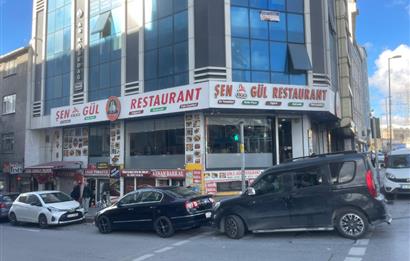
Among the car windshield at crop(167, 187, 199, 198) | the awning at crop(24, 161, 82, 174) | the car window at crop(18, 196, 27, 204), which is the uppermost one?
the awning at crop(24, 161, 82, 174)

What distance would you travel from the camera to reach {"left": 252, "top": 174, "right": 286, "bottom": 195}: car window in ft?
32.5

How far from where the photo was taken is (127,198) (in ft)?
41.9

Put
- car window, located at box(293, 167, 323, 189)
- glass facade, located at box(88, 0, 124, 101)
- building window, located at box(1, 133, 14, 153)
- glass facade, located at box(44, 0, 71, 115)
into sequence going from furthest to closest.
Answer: building window, located at box(1, 133, 14, 153), glass facade, located at box(44, 0, 71, 115), glass facade, located at box(88, 0, 124, 101), car window, located at box(293, 167, 323, 189)

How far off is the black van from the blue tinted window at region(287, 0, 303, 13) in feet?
40.2

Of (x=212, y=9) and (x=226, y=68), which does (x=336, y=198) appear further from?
(x=212, y=9)

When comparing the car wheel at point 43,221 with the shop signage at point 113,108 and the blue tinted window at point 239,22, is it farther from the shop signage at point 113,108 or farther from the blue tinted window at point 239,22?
the blue tinted window at point 239,22

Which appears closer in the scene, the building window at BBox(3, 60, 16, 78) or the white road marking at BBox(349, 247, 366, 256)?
the white road marking at BBox(349, 247, 366, 256)

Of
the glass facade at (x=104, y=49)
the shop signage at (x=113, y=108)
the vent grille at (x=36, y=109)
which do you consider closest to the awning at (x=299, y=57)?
the shop signage at (x=113, y=108)

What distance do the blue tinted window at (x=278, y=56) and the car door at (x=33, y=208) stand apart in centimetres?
1275

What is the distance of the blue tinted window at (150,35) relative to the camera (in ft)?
69.8

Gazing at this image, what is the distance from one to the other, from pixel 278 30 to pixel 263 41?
1086 mm

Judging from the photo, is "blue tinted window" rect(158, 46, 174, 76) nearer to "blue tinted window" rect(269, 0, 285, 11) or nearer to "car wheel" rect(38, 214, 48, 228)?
→ "blue tinted window" rect(269, 0, 285, 11)

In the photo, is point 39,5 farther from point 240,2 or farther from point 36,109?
point 240,2

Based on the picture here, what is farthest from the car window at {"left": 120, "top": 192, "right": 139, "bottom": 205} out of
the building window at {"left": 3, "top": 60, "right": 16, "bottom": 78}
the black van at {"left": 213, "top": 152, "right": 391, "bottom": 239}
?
the building window at {"left": 3, "top": 60, "right": 16, "bottom": 78}
